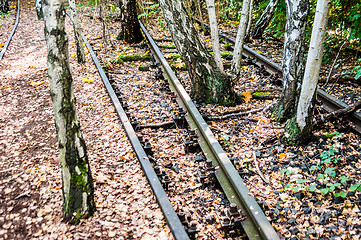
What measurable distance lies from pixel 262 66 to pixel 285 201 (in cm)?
446

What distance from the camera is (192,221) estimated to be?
3.21 meters

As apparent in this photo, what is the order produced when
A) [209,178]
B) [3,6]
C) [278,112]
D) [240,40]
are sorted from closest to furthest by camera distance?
1. [209,178]
2. [278,112]
3. [240,40]
4. [3,6]

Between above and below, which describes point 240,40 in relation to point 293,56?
above

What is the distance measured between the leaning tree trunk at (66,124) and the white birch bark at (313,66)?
121 inches

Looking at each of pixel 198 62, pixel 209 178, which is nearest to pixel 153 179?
pixel 209 178

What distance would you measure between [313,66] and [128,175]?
2.91 m

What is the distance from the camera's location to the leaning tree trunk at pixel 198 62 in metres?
5.92

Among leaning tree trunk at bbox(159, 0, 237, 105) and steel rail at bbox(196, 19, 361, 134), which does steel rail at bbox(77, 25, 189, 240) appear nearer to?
leaning tree trunk at bbox(159, 0, 237, 105)

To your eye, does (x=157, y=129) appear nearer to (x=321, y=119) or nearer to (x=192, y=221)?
(x=192, y=221)

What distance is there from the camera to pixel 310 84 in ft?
13.8

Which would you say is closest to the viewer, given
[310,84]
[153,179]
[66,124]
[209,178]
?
[66,124]

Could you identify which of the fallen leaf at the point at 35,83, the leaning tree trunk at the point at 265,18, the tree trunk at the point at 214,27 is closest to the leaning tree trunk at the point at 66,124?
the tree trunk at the point at 214,27

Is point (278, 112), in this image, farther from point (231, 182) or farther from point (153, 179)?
point (153, 179)

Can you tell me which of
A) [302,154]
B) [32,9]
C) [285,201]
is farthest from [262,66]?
[32,9]
